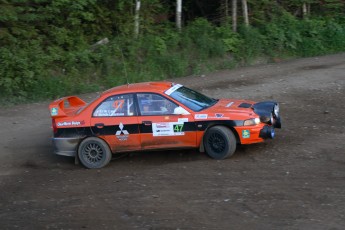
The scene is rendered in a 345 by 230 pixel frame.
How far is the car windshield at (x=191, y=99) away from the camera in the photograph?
10508mm

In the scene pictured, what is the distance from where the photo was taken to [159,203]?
8461mm

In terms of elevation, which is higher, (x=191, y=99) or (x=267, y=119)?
(x=191, y=99)

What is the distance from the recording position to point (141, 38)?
63.1 ft

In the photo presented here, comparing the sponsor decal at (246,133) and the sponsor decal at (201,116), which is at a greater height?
the sponsor decal at (201,116)

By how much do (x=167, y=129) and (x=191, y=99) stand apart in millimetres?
775

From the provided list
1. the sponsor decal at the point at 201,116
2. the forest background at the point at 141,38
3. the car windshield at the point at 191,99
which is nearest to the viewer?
the sponsor decal at the point at 201,116

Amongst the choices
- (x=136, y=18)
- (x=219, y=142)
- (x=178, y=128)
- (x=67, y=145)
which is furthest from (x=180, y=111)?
(x=136, y=18)

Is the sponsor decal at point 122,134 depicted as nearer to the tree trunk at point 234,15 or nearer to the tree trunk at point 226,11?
the tree trunk at point 234,15

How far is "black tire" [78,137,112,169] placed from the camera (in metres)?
10.7

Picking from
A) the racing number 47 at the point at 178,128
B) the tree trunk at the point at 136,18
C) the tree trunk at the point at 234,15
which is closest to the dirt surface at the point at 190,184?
the racing number 47 at the point at 178,128

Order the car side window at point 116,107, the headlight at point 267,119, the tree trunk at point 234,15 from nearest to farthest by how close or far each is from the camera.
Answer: the headlight at point 267,119
the car side window at point 116,107
the tree trunk at point 234,15

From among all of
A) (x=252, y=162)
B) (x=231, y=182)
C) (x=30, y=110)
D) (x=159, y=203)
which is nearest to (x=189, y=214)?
(x=159, y=203)

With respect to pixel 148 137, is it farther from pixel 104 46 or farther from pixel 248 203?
pixel 104 46

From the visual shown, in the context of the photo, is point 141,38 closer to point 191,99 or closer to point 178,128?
point 191,99
